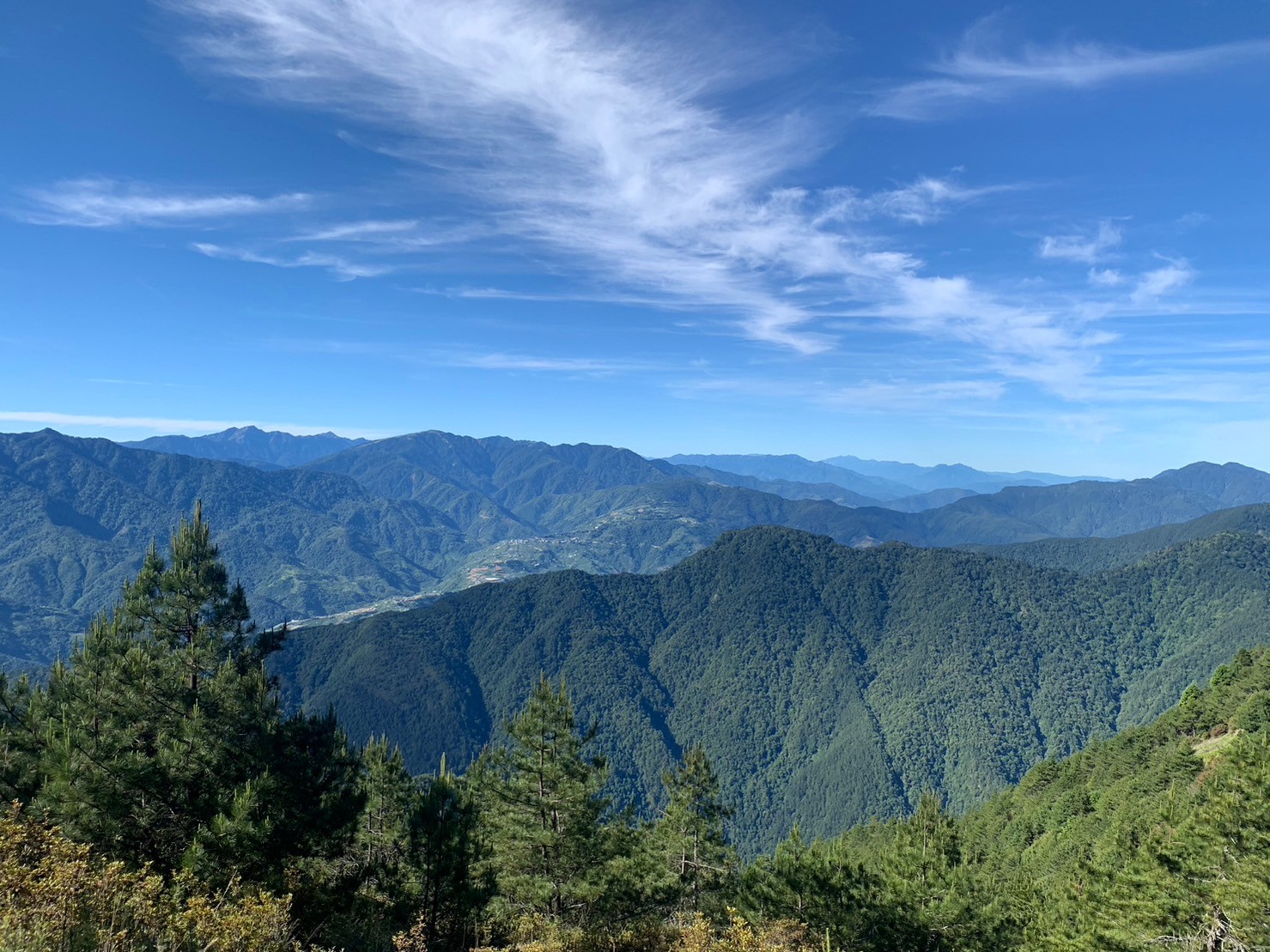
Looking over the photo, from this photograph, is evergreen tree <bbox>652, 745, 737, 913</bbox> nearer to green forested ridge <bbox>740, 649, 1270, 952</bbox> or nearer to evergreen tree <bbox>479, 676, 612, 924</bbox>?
green forested ridge <bbox>740, 649, 1270, 952</bbox>

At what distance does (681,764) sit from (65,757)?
1124 inches

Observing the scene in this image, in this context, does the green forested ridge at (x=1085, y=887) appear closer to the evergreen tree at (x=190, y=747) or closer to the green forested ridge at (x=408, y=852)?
the green forested ridge at (x=408, y=852)

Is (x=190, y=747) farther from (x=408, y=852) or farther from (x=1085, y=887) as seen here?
(x=1085, y=887)

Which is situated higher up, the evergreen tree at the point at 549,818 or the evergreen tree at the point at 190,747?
the evergreen tree at the point at 190,747

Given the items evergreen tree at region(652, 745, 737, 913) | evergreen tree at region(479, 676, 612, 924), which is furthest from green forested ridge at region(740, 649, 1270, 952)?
evergreen tree at region(479, 676, 612, 924)

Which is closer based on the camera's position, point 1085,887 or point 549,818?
point 549,818

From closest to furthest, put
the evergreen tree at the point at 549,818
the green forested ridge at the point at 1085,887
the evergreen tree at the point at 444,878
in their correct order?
the green forested ridge at the point at 1085,887, the evergreen tree at the point at 444,878, the evergreen tree at the point at 549,818

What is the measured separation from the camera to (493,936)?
28.1 metres

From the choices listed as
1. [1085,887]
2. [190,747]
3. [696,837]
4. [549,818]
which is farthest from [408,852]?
[1085,887]

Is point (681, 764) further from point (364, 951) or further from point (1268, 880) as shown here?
point (1268, 880)

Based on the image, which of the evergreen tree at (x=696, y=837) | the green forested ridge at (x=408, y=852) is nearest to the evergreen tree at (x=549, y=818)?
the green forested ridge at (x=408, y=852)

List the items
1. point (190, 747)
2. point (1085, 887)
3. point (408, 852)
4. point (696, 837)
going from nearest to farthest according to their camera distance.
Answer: point (190, 747) → point (408, 852) → point (1085, 887) → point (696, 837)

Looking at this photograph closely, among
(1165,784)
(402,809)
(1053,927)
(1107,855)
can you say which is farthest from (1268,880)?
(1165,784)

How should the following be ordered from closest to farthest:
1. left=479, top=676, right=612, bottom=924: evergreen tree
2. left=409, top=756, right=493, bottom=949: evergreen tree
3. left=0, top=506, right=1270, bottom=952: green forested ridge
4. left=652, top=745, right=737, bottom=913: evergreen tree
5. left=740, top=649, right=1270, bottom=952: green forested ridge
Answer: left=0, top=506, right=1270, bottom=952: green forested ridge → left=740, top=649, right=1270, bottom=952: green forested ridge → left=409, top=756, right=493, bottom=949: evergreen tree → left=479, top=676, right=612, bottom=924: evergreen tree → left=652, top=745, right=737, bottom=913: evergreen tree
